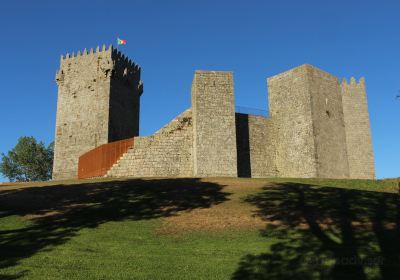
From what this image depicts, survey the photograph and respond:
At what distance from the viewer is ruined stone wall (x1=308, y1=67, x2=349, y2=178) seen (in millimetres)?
28672

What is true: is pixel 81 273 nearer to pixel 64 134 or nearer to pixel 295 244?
pixel 295 244

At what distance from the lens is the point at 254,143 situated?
29.1 metres

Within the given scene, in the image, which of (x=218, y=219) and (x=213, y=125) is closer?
(x=218, y=219)

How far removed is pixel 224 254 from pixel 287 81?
21.9 meters

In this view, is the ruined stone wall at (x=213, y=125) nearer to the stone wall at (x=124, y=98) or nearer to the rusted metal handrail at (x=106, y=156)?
the rusted metal handrail at (x=106, y=156)

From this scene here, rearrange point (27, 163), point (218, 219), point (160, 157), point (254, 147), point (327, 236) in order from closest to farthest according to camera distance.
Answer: point (327, 236)
point (218, 219)
point (160, 157)
point (254, 147)
point (27, 163)

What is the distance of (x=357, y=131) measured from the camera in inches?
1283

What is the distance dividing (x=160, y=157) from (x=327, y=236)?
16.0 m

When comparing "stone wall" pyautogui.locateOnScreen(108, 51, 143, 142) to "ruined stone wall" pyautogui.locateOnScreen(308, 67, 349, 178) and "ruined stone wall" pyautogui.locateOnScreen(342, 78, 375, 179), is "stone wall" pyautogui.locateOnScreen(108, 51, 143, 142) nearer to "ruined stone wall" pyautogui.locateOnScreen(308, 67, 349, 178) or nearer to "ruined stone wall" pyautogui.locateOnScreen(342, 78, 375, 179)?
Answer: "ruined stone wall" pyautogui.locateOnScreen(308, 67, 349, 178)

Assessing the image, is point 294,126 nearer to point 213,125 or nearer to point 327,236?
point 213,125

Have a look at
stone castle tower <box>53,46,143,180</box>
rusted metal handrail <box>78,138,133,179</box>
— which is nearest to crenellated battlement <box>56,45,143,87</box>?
stone castle tower <box>53,46,143,180</box>

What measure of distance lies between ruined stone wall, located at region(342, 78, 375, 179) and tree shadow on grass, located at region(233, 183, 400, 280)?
14.9m

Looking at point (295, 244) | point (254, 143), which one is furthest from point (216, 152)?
point (295, 244)

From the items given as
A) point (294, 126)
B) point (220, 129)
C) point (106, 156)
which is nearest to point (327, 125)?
point (294, 126)
